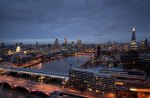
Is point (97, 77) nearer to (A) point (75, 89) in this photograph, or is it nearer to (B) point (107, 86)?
(B) point (107, 86)

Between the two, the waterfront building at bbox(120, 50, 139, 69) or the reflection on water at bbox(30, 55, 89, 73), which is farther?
the reflection on water at bbox(30, 55, 89, 73)

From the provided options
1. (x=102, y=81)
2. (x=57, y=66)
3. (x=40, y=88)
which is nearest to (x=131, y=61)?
(x=102, y=81)

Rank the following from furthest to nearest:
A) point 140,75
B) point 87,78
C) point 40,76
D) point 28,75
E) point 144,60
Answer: point 144,60
point 28,75
point 40,76
point 140,75
point 87,78

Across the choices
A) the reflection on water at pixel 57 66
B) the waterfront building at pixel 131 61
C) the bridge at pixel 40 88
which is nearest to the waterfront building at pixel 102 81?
the bridge at pixel 40 88

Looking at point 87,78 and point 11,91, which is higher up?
point 87,78

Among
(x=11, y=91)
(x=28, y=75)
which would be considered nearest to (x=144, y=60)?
(x=28, y=75)

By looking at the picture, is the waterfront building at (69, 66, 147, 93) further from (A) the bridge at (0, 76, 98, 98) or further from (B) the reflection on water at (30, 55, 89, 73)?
(B) the reflection on water at (30, 55, 89, 73)

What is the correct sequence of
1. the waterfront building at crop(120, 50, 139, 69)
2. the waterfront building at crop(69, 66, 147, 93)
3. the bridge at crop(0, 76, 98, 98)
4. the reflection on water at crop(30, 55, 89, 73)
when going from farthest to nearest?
1. the reflection on water at crop(30, 55, 89, 73)
2. the waterfront building at crop(120, 50, 139, 69)
3. the waterfront building at crop(69, 66, 147, 93)
4. the bridge at crop(0, 76, 98, 98)

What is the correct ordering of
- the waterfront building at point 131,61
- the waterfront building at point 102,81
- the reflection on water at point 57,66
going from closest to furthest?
the waterfront building at point 102,81
the waterfront building at point 131,61
the reflection on water at point 57,66

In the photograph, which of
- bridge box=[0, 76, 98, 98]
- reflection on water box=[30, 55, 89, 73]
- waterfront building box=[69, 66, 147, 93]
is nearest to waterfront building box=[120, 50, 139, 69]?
waterfront building box=[69, 66, 147, 93]

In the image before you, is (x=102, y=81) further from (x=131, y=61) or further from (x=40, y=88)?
(x=131, y=61)

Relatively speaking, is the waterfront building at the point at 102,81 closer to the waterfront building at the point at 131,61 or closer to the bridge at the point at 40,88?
the bridge at the point at 40,88
